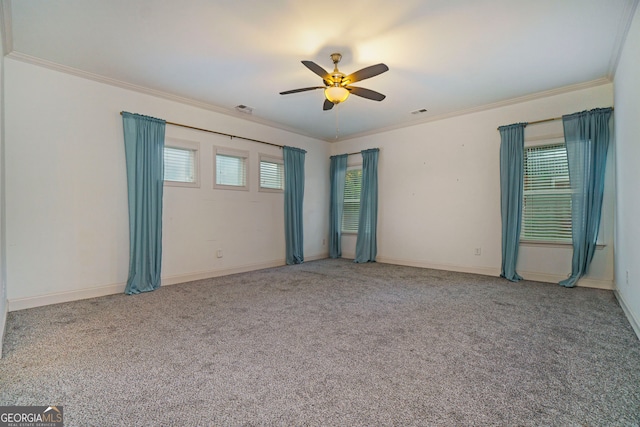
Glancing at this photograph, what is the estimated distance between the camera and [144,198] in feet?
13.3

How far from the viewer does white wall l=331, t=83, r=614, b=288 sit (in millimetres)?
4242

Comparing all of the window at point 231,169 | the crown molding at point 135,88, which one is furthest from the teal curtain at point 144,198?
the window at point 231,169

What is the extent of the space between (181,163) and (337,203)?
3388mm

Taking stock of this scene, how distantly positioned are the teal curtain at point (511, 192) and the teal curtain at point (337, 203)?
10.3 feet

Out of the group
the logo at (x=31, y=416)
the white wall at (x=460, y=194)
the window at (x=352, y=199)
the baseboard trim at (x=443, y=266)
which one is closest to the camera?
the logo at (x=31, y=416)

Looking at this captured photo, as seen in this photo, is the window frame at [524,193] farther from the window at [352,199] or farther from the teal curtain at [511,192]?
the window at [352,199]

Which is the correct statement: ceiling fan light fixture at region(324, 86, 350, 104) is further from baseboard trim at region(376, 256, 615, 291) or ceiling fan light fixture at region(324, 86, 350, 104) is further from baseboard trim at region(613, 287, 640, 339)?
baseboard trim at region(376, 256, 615, 291)

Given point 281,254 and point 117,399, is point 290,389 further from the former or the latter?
point 281,254

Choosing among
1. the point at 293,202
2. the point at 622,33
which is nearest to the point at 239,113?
the point at 293,202

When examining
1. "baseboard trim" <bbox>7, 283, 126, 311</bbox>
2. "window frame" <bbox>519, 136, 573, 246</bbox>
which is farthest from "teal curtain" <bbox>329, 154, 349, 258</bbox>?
"baseboard trim" <bbox>7, 283, 126, 311</bbox>

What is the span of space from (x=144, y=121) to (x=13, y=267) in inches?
87.9

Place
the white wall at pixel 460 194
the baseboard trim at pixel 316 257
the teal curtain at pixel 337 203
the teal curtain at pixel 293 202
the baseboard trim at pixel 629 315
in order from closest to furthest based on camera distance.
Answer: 1. the baseboard trim at pixel 629 315
2. the white wall at pixel 460 194
3. the teal curtain at pixel 293 202
4. the baseboard trim at pixel 316 257
5. the teal curtain at pixel 337 203

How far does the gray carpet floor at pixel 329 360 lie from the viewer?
61.7 inches

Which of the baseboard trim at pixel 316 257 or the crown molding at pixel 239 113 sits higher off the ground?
the crown molding at pixel 239 113
